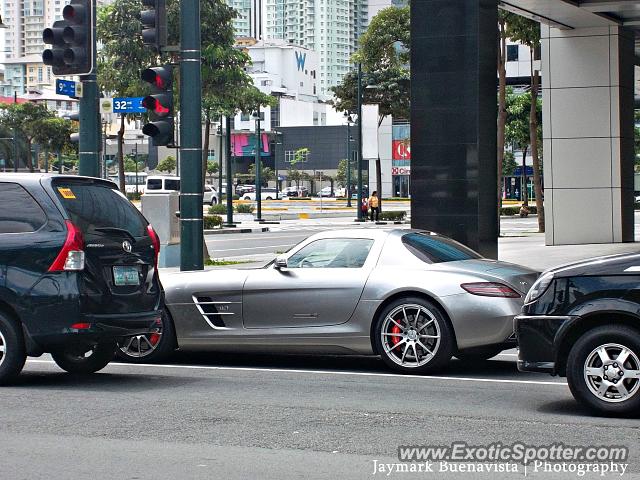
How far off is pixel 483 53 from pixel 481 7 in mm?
831

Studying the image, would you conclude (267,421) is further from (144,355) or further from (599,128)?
(599,128)

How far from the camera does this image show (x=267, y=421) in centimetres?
827

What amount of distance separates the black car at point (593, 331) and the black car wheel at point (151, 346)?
4379 millimetres

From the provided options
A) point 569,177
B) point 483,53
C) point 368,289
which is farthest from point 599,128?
point 368,289

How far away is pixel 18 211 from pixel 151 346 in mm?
2374

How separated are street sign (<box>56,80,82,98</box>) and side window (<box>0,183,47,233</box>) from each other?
7038 millimetres

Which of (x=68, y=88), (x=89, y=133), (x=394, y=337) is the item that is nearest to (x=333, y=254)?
(x=394, y=337)

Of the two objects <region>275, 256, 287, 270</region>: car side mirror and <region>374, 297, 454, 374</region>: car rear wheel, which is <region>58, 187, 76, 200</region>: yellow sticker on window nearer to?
<region>275, 256, 287, 270</region>: car side mirror

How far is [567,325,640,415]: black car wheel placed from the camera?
805cm

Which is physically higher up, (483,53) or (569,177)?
(483,53)

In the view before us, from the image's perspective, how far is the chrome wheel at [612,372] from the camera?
8062 millimetres

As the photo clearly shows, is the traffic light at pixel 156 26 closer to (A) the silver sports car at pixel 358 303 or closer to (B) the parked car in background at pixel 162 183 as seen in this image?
(A) the silver sports car at pixel 358 303

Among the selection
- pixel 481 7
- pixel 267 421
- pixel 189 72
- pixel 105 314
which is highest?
pixel 481 7

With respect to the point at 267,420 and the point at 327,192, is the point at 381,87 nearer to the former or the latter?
the point at 267,420
